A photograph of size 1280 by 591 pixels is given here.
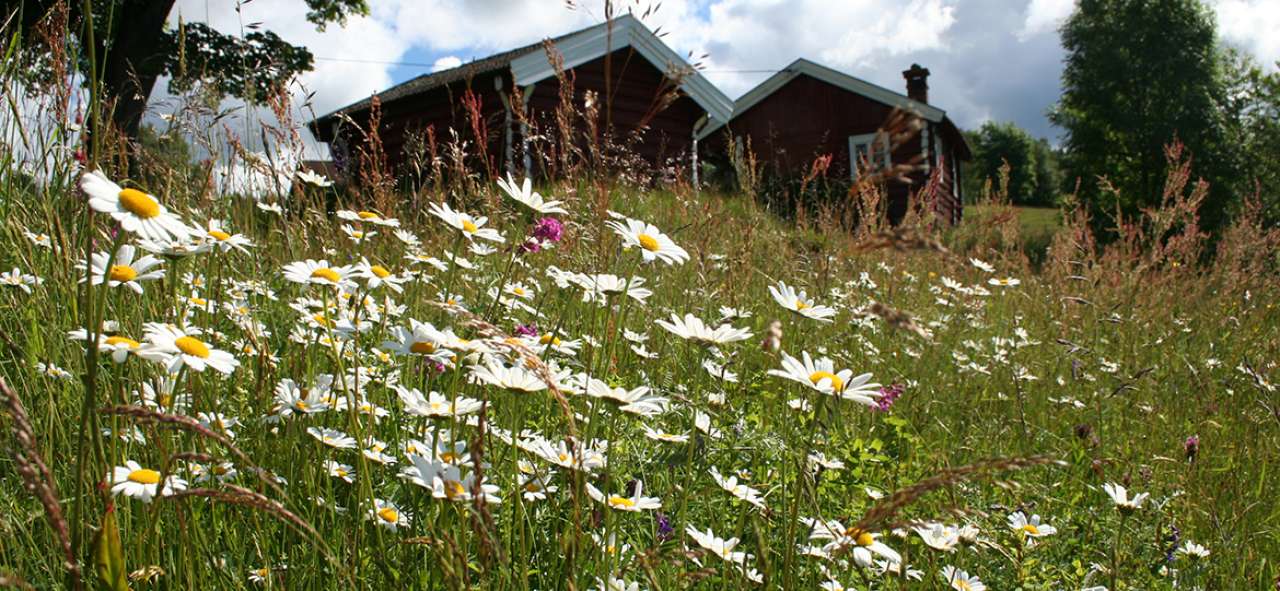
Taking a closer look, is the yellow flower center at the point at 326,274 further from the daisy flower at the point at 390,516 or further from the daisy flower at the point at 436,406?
the daisy flower at the point at 390,516

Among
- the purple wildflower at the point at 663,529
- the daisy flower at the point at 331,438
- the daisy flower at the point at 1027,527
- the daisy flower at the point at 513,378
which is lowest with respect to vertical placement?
the daisy flower at the point at 1027,527

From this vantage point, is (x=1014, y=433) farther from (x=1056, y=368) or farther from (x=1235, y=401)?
(x=1235, y=401)

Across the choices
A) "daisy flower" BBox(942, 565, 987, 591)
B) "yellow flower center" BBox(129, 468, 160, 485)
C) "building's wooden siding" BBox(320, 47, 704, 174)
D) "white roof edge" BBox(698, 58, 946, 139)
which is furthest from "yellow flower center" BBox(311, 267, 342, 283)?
"white roof edge" BBox(698, 58, 946, 139)

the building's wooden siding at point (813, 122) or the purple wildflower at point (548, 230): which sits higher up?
the building's wooden siding at point (813, 122)

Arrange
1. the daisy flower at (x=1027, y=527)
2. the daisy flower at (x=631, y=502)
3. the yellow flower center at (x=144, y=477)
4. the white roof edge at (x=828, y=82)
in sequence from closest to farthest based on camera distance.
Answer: the yellow flower center at (x=144, y=477), the daisy flower at (x=631, y=502), the daisy flower at (x=1027, y=527), the white roof edge at (x=828, y=82)

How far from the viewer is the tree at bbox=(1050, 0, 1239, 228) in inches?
964

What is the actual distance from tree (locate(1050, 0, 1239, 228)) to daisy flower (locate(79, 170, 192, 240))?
26763 mm

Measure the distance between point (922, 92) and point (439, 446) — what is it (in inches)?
1088

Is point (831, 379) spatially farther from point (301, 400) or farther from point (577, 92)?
point (577, 92)

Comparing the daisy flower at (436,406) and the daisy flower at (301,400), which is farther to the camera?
the daisy flower at (301,400)

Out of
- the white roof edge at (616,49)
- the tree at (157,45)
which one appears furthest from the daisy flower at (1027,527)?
the white roof edge at (616,49)

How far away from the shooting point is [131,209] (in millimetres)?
886

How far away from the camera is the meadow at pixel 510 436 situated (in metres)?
1.05

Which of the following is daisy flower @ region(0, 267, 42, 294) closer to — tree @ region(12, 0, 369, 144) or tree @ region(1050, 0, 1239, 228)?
tree @ region(12, 0, 369, 144)
